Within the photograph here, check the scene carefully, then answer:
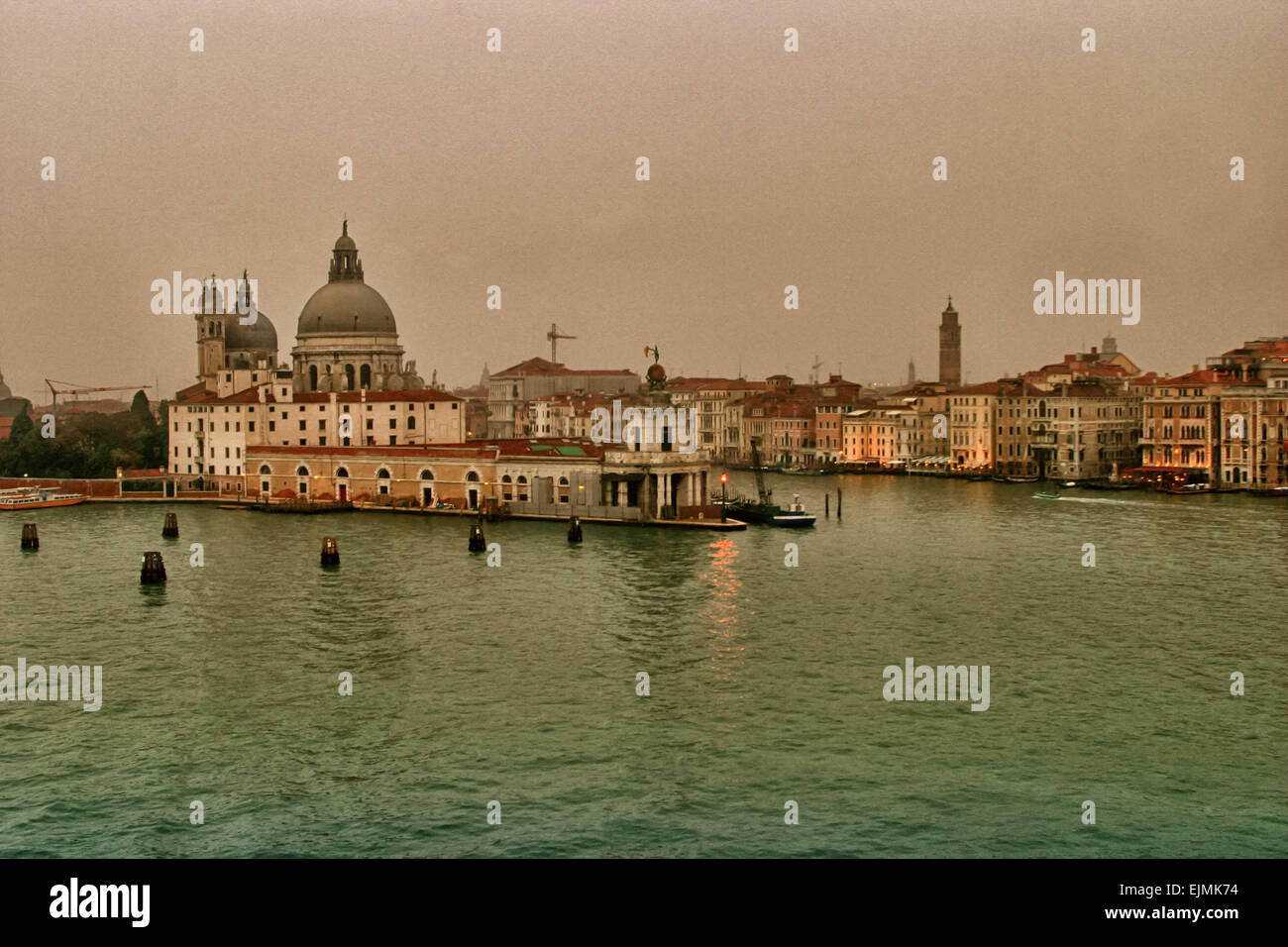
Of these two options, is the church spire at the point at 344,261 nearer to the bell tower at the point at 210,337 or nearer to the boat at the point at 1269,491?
the bell tower at the point at 210,337

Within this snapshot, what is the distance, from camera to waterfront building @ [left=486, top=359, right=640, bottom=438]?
2421 inches

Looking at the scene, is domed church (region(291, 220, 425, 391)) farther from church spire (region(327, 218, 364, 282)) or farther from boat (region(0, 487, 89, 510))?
boat (region(0, 487, 89, 510))

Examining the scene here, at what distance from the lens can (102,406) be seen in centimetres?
5969

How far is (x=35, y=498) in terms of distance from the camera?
1206 inches

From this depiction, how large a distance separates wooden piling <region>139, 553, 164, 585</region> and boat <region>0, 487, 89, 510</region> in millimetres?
15183

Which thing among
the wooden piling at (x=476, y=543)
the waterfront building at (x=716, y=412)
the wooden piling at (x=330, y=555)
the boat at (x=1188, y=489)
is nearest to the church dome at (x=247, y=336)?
the waterfront building at (x=716, y=412)

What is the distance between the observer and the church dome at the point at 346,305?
120 feet

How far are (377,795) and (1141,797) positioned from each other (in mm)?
4655

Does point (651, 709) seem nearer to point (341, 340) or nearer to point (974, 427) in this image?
point (341, 340)

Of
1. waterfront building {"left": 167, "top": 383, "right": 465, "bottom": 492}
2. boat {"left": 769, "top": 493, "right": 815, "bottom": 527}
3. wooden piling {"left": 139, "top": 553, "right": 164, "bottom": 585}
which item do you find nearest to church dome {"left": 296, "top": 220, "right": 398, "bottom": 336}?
waterfront building {"left": 167, "top": 383, "right": 465, "bottom": 492}

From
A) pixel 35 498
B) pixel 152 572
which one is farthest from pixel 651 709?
pixel 35 498

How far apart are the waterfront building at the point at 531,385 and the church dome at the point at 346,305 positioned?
22549 millimetres

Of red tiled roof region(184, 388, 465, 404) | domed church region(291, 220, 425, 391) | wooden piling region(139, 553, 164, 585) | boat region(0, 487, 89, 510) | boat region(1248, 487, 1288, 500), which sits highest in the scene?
domed church region(291, 220, 425, 391)
